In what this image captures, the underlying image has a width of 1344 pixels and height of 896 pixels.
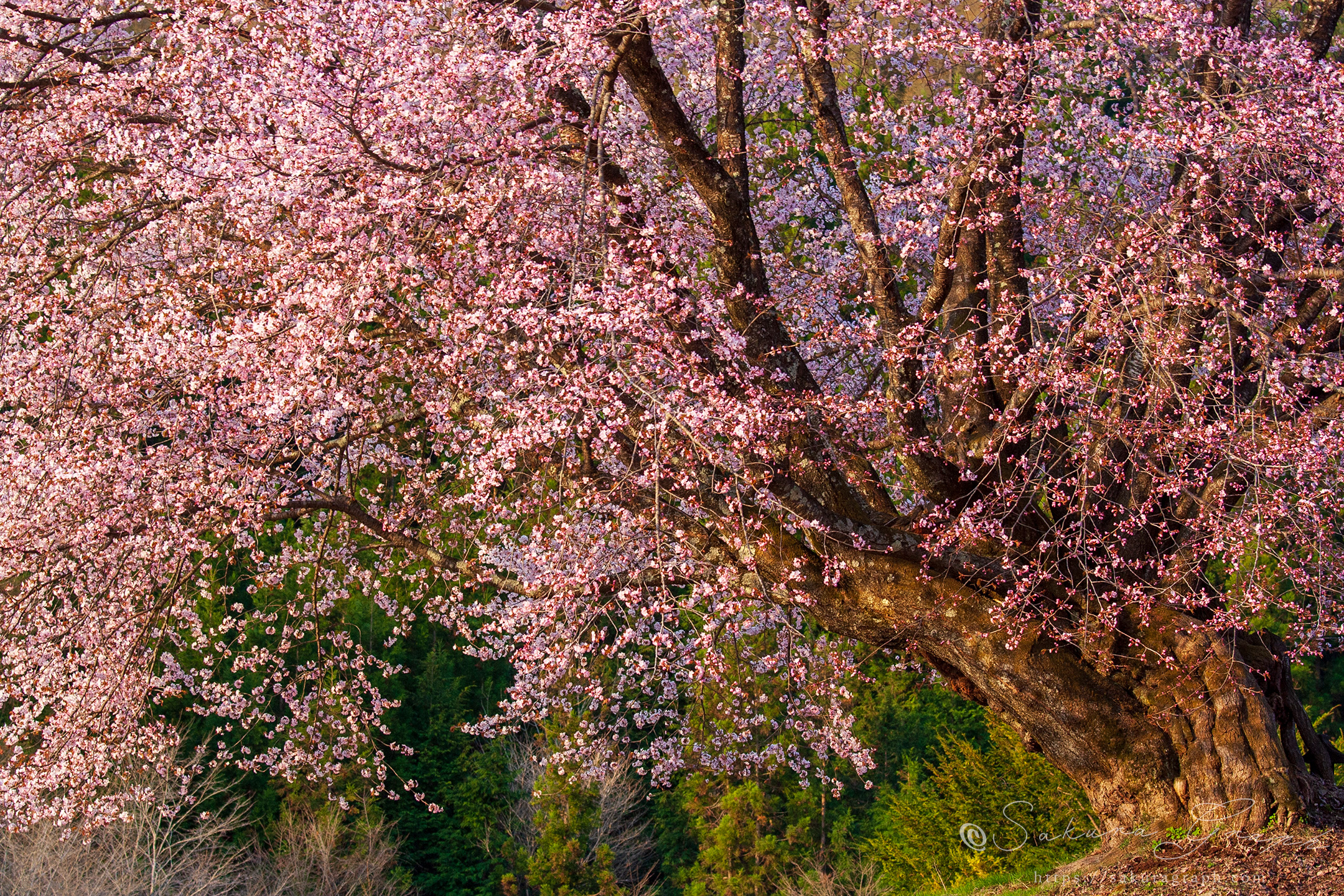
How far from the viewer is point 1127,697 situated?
233 inches

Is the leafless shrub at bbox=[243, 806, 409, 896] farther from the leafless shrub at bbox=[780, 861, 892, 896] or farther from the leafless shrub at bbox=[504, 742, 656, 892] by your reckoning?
the leafless shrub at bbox=[780, 861, 892, 896]

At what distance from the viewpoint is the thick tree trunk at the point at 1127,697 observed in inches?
226

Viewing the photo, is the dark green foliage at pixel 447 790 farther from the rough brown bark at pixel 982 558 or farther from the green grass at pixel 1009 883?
the rough brown bark at pixel 982 558

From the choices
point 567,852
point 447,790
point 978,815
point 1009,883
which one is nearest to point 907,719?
point 567,852

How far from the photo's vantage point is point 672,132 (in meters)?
5.65

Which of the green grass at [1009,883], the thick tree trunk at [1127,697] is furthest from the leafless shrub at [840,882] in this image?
the thick tree trunk at [1127,697]

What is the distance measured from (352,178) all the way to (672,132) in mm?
1649

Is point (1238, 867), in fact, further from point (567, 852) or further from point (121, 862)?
point (121, 862)

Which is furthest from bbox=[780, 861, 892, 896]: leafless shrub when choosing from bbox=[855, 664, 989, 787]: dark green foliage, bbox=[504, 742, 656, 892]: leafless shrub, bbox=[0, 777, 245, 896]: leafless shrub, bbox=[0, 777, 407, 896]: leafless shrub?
bbox=[0, 777, 245, 896]: leafless shrub

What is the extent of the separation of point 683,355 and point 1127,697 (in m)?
3.10

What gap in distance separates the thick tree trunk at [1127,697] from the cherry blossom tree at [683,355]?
0.02 metres

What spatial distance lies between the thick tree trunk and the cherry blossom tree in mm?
20

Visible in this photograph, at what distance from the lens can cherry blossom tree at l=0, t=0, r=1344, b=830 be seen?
16.6 feet

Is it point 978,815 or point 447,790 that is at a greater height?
point 447,790
